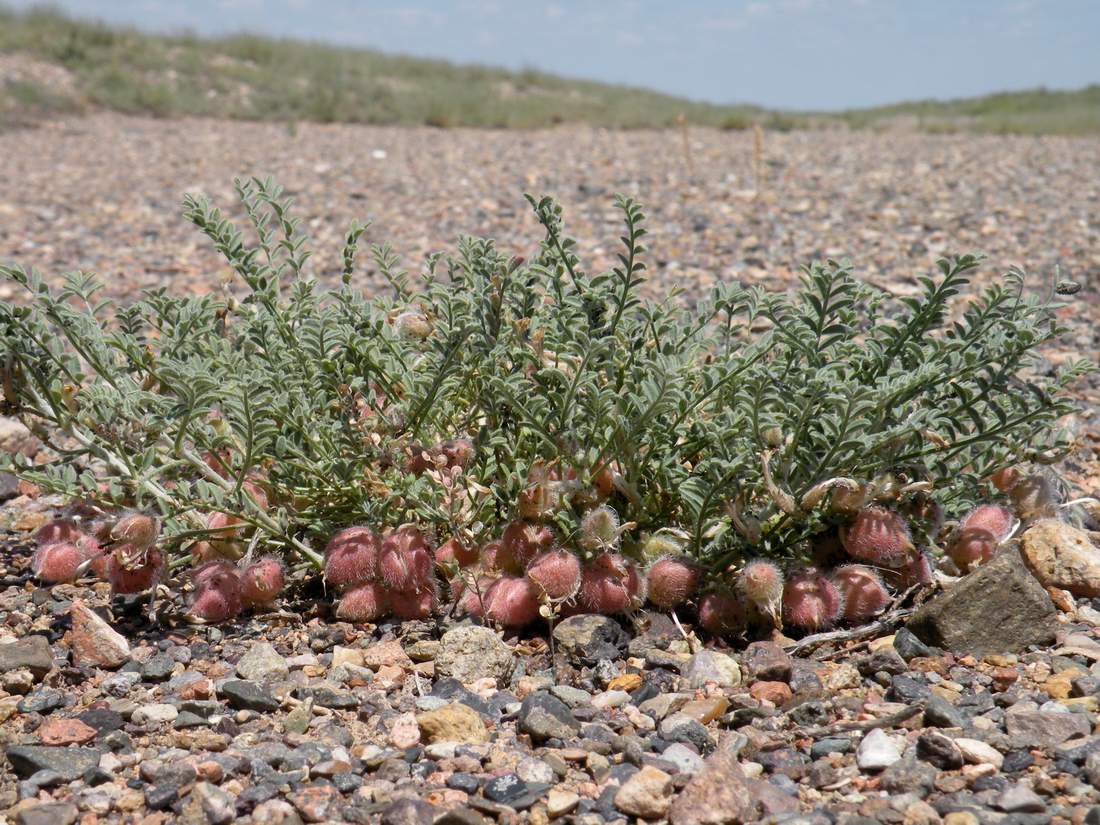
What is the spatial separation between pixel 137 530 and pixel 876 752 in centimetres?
162

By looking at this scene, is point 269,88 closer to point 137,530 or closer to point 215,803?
point 137,530

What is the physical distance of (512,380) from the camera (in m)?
2.31

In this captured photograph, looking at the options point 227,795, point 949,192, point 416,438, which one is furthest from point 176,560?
point 949,192

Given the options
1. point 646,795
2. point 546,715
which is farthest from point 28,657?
point 646,795

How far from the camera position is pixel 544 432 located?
2355mm

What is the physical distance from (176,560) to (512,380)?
973 millimetres

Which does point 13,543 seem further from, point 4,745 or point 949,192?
point 949,192

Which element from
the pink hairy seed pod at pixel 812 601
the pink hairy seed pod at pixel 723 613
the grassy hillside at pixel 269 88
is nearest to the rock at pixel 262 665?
the pink hairy seed pod at pixel 723 613

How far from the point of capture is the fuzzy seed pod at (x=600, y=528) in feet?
7.66

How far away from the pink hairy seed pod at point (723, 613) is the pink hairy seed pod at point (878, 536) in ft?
0.97

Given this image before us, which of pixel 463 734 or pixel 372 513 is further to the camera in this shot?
pixel 372 513

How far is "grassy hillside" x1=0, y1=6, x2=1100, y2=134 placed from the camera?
1579 centimetres

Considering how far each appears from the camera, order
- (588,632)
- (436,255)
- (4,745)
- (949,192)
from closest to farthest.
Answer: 1. (4,745)
2. (588,632)
3. (436,255)
4. (949,192)

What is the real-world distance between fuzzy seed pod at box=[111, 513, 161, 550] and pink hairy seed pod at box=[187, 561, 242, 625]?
0.20m
